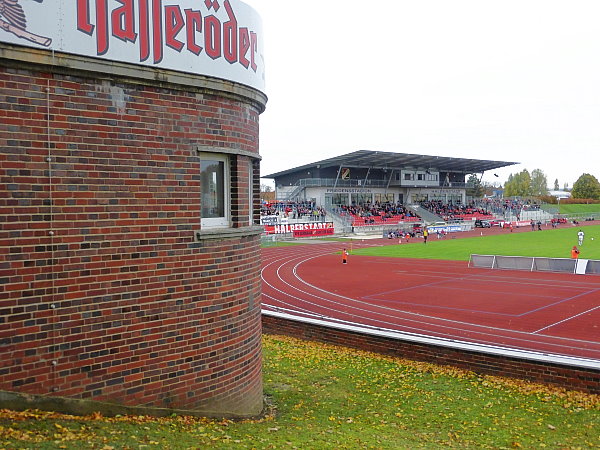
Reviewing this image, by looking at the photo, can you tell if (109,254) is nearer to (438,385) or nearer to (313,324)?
(438,385)

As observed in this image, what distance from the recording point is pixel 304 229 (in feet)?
197

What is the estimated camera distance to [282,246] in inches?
1924

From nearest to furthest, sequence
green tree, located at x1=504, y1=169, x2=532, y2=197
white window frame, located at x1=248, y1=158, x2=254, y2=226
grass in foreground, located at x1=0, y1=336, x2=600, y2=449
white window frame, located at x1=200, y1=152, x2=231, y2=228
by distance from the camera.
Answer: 1. grass in foreground, located at x1=0, y1=336, x2=600, y2=449
2. white window frame, located at x1=200, y1=152, x2=231, y2=228
3. white window frame, located at x1=248, y1=158, x2=254, y2=226
4. green tree, located at x1=504, y1=169, x2=532, y2=197

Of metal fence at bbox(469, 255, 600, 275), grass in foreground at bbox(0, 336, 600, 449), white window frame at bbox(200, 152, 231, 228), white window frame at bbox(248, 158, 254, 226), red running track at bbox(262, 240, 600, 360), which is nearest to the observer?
grass in foreground at bbox(0, 336, 600, 449)

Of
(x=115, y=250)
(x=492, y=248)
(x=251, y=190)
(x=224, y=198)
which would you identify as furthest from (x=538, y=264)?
(x=115, y=250)

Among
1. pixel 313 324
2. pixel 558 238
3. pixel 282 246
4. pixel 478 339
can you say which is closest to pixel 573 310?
pixel 478 339

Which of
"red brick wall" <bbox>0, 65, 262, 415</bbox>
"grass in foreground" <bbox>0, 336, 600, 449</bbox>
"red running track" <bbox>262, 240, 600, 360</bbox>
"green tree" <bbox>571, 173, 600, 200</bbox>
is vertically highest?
"green tree" <bbox>571, 173, 600, 200</bbox>

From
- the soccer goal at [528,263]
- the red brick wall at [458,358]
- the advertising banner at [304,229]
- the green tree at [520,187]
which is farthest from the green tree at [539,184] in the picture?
the red brick wall at [458,358]

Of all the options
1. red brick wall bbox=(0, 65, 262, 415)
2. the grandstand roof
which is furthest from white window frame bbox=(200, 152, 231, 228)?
the grandstand roof

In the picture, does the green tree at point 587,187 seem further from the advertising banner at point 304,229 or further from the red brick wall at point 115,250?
the red brick wall at point 115,250

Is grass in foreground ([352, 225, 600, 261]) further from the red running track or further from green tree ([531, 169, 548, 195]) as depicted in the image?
green tree ([531, 169, 548, 195])

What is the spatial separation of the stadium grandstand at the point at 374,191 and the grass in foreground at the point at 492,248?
671 inches

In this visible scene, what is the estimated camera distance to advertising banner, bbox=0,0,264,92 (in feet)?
20.6

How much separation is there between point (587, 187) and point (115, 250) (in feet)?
499
